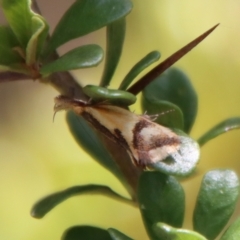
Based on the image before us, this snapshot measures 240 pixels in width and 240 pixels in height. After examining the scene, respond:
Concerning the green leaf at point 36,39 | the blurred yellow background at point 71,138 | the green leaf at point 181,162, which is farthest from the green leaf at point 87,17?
the blurred yellow background at point 71,138

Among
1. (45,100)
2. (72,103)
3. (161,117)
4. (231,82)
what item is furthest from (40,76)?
(231,82)

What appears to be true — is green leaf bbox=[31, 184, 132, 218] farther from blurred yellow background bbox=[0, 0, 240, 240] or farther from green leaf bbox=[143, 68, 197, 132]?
blurred yellow background bbox=[0, 0, 240, 240]

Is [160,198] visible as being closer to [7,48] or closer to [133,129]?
[133,129]

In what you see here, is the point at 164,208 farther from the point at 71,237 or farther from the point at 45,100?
the point at 45,100

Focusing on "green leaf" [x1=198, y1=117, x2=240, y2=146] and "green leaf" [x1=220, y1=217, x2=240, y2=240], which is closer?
"green leaf" [x1=220, y1=217, x2=240, y2=240]

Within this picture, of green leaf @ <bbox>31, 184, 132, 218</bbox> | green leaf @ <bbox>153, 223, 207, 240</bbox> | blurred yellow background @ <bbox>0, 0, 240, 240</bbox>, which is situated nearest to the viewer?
green leaf @ <bbox>153, 223, 207, 240</bbox>

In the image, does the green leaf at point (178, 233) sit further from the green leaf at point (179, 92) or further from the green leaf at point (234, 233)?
the green leaf at point (179, 92)

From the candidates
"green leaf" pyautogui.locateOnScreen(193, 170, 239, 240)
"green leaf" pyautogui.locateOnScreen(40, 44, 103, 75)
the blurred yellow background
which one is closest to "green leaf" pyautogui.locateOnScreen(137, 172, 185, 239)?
"green leaf" pyautogui.locateOnScreen(193, 170, 239, 240)
